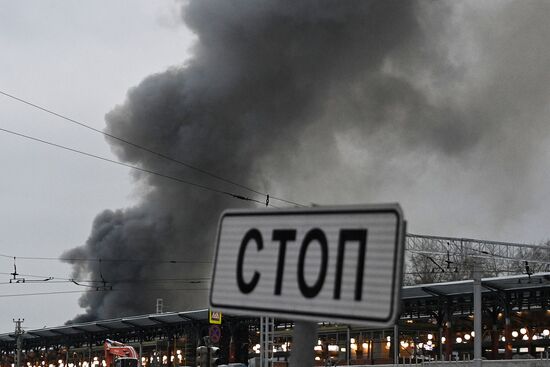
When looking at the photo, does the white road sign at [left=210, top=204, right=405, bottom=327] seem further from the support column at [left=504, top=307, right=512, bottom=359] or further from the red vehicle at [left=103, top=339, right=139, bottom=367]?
the red vehicle at [left=103, top=339, right=139, bottom=367]

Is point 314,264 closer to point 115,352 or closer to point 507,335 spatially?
point 507,335

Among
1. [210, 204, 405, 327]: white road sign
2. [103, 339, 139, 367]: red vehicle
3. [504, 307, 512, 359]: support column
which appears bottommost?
[103, 339, 139, 367]: red vehicle

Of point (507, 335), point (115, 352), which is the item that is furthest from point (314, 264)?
point (115, 352)

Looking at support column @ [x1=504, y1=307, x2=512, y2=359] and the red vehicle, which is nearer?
support column @ [x1=504, y1=307, x2=512, y2=359]

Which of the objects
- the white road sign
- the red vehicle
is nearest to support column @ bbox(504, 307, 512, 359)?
the red vehicle

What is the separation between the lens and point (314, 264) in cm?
223

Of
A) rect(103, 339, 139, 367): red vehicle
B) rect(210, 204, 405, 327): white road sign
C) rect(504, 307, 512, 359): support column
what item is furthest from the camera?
rect(103, 339, 139, 367): red vehicle

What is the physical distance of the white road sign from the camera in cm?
213

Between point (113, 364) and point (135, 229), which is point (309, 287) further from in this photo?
point (135, 229)

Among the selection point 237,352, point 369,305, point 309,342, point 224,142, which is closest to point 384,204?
point 369,305

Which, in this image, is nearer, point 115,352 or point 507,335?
point 507,335

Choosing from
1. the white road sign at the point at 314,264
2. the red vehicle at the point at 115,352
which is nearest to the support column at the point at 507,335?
the red vehicle at the point at 115,352

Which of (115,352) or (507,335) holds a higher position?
(507,335)

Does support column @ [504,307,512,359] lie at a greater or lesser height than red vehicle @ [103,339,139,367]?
greater
